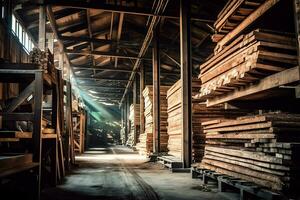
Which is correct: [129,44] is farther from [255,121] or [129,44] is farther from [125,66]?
[255,121]

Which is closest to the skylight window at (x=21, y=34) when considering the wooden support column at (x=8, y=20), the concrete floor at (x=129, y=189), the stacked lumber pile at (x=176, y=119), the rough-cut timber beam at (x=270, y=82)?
the wooden support column at (x=8, y=20)

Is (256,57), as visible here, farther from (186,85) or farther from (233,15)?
(186,85)

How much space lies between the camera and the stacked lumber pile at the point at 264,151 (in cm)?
453

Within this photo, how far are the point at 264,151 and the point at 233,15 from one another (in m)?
2.71

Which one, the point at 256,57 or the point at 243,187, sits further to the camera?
the point at 243,187

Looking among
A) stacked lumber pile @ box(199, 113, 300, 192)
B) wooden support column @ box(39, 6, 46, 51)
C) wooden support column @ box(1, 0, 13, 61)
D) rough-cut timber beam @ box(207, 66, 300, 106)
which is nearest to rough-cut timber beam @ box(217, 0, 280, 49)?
rough-cut timber beam @ box(207, 66, 300, 106)

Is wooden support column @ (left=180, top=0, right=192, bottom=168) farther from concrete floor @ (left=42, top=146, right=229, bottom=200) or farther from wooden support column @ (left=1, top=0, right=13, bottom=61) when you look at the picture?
wooden support column @ (left=1, top=0, right=13, bottom=61)

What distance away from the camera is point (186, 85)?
10.1m

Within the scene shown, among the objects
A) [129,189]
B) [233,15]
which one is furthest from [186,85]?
[129,189]

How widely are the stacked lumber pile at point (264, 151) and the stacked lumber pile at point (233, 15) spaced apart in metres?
1.99

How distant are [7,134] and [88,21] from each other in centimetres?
1285

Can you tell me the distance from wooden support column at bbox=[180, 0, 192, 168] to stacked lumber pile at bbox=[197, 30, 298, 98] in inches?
153

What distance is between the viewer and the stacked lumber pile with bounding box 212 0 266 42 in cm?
560

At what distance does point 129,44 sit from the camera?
18.8m
